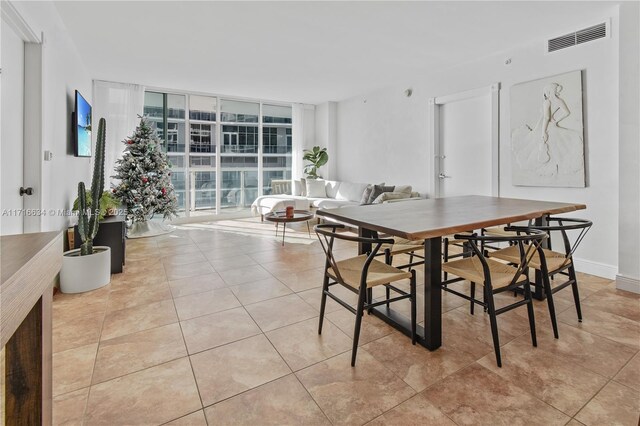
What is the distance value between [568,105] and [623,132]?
2.35ft

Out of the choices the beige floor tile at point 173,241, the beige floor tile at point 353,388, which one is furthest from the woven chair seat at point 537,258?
the beige floor tile at point 173,241

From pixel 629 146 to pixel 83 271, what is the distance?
16.4 feet

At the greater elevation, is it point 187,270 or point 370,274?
point 370,274

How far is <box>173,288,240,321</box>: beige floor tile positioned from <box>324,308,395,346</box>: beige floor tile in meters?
0.84

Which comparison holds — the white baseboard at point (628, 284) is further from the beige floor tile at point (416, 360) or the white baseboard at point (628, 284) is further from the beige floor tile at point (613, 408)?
the beige floor tile at point (416, 360)

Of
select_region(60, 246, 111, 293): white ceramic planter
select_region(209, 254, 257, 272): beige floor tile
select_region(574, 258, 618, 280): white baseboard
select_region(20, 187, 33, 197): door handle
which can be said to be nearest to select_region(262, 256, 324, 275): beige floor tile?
select_region(209, 254, 257, 272): beige floor tile

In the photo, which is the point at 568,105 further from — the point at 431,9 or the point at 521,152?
the point at 431,9

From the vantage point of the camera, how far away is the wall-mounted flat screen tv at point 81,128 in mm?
3791

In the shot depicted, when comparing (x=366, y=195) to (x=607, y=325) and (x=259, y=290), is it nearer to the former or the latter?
(x=259, y=290)

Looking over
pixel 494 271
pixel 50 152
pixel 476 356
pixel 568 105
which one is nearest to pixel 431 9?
pixel 568 105

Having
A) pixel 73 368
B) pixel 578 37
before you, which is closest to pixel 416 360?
pixel 73 368

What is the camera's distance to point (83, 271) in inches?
118

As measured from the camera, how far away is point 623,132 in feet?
9.96

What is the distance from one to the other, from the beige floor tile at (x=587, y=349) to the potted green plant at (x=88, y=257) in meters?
3.54
